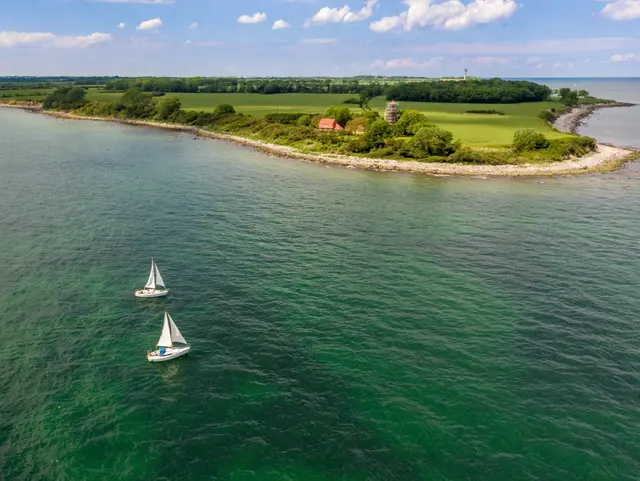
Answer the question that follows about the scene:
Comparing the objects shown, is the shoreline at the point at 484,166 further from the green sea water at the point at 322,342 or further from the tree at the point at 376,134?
the green sea water at the point at 322,342

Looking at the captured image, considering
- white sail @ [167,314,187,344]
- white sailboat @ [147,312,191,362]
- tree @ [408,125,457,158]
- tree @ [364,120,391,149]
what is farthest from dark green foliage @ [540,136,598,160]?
white sailboat @ [147,312,191,362]

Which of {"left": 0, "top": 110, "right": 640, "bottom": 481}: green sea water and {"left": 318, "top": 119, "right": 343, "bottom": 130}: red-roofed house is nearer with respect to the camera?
{"left": 0, "top": 110, "right": 640, "bottom": 481}: green sea water

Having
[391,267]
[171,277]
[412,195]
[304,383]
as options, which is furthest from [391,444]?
[412,195]

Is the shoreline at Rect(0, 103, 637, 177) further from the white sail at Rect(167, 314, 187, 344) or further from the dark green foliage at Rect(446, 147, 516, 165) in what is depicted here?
the white sail at Rect(167, 314, 187, 344)

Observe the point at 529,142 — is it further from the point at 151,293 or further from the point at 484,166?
the point at 151,293

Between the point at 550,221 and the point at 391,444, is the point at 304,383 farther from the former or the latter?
the point at 550,221

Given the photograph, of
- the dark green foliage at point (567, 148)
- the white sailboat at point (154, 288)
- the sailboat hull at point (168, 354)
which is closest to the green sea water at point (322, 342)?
the sailboat hull at point (168, 354)
